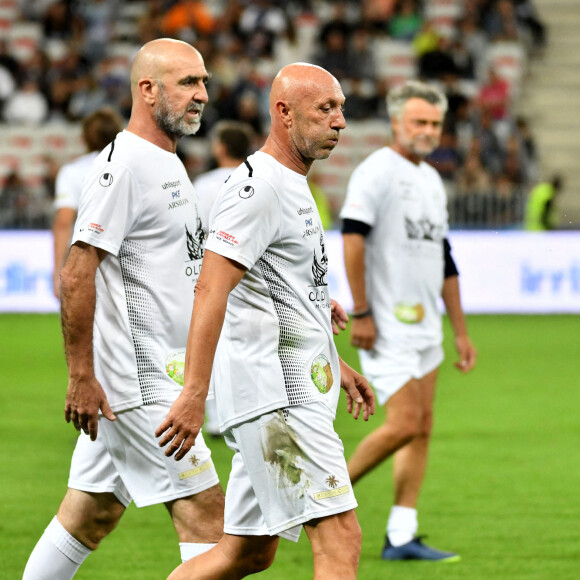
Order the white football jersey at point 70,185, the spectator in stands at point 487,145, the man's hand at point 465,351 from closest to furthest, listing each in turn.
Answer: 1. the man's hand at point 465,351
2. the white football jersey at point 70,185
3. the spectator in stands at point 487,145

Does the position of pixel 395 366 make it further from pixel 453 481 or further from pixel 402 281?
pixel 453 481

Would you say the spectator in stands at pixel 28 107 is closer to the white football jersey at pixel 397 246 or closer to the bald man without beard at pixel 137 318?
the white football jersey at pixel 397 246

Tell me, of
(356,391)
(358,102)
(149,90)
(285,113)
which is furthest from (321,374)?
(358,102)

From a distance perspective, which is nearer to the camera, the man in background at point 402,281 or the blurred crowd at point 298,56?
the man in background at point 402,281

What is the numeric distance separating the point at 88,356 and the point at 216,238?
71cm

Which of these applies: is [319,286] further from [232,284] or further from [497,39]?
[497,39]

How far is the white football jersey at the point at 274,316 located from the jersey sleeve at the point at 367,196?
2215 mm

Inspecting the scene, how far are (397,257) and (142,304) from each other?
234cm

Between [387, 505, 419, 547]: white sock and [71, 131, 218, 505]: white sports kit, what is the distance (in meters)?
2.08

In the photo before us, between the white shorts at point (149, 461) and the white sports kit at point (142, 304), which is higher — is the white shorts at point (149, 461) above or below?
below

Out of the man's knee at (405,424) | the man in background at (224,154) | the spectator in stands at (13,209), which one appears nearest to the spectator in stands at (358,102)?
the spectator in stands at (13,209)

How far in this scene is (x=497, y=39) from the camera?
79.4 ft

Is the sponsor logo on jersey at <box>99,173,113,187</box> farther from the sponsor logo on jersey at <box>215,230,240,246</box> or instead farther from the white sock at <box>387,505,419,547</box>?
the white sock at <box>387,505,419,547</box>

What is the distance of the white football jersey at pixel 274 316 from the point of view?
4121 mm
